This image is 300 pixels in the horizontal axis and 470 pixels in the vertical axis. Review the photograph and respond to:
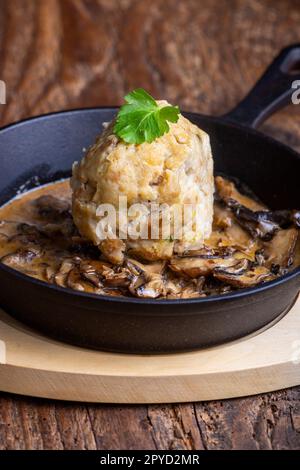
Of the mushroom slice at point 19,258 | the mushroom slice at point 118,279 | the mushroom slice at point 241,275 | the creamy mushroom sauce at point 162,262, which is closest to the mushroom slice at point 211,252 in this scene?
the creamy mushroom sauce at point 162,262

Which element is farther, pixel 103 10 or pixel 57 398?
pixel 103 10

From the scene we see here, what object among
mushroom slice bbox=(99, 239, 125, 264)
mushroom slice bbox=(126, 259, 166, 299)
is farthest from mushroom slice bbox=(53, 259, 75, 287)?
mushroom slice bbox=(126, 259, 166, 299)

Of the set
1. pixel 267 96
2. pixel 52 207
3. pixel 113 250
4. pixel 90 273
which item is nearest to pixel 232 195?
pixel 267 96

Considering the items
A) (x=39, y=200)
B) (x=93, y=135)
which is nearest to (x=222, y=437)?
(x=39, y=200)

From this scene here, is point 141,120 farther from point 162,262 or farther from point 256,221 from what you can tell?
point 256,221

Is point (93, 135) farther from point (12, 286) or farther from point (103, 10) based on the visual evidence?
point (103, 10)

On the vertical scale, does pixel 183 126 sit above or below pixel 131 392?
above

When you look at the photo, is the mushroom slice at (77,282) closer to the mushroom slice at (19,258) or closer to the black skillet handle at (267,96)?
the mushroom slice at (19,258)

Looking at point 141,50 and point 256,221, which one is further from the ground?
point 141,50
